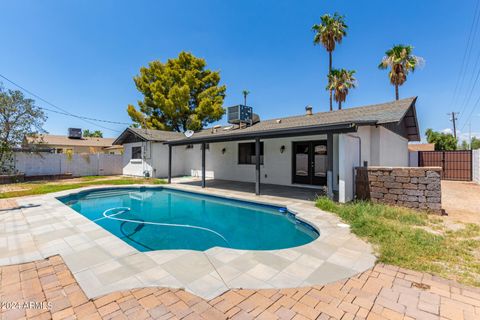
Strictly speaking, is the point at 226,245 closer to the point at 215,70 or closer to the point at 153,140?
the point at 153,140

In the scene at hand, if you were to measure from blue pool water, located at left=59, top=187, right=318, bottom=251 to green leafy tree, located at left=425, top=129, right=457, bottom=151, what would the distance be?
41.2 m

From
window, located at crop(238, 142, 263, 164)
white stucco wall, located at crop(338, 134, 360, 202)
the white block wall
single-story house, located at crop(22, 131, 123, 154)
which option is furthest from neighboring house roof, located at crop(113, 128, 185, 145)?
white stucco wall, located at crop(338, 134, 360, 202)

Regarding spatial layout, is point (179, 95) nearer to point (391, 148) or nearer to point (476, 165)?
point (391, 148)

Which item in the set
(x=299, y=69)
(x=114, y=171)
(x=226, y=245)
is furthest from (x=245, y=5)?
(x=114, y=171)

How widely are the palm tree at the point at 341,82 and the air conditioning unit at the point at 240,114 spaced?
1039 centimetres

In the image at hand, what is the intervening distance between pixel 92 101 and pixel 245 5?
18216 mm

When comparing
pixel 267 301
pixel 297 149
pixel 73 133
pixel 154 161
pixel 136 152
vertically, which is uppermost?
pixel 73 133

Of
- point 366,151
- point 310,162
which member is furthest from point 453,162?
point 310,162

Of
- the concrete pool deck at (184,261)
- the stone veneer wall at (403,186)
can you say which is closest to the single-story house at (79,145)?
the concrete pool deck at (184,261)

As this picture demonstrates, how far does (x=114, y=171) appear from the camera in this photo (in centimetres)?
1845

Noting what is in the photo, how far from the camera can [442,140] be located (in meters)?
36.4

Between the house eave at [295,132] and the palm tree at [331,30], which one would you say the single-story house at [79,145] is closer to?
the house eave at [295,132]

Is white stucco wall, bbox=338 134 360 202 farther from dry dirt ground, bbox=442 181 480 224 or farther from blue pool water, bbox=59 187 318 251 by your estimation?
dry dirt ground, bbox=442 181 480 224

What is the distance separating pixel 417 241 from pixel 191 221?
5.58 metres
